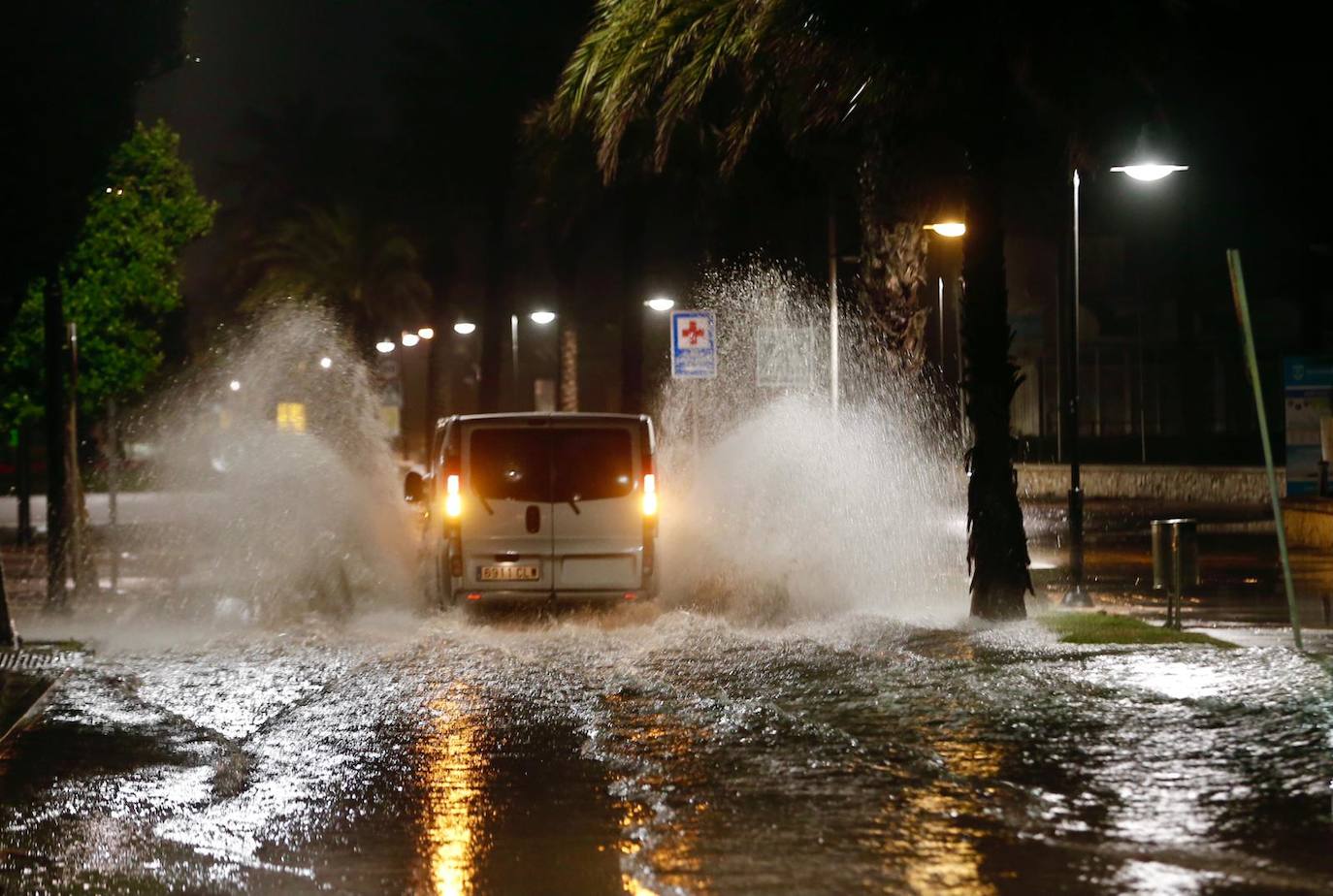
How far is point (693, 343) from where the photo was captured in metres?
25.0

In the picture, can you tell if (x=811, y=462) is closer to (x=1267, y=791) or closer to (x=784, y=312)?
(x=784, y=312)

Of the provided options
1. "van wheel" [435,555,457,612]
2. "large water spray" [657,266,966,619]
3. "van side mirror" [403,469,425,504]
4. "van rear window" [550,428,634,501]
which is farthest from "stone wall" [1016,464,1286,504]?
"van wheel" [435,555,457,612]

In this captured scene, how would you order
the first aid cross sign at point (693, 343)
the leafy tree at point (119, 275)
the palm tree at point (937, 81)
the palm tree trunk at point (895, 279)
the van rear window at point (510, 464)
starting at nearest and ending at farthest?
the palm tree at point (937, 81) < the van rear window at point (510, 464) < the palm tree trunk at point (895, 279) < the first aid cross sign at point (693, 343) < the leafy tree at point (119, 275)

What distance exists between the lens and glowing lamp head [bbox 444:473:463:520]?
15.7 m

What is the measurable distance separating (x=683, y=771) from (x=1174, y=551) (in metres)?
7.39

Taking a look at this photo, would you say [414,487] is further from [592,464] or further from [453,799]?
[453,799]

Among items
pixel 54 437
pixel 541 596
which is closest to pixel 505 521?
pixel 541 596

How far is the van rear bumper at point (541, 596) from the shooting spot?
15.8 meters

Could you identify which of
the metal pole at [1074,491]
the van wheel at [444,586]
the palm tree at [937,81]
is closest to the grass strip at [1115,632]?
the palm tree at [937,81]

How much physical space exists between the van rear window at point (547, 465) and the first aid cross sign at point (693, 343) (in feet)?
29.4

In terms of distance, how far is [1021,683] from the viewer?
39.4 feet

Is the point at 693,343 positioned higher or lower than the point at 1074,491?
higher

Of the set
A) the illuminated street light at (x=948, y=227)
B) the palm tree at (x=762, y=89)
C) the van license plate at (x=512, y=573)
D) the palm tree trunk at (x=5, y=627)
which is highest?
the palm tree at (x=762, y=89)

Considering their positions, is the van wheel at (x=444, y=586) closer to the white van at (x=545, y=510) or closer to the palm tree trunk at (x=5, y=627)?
the white van at (x=545, y=510)
